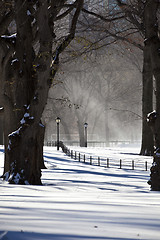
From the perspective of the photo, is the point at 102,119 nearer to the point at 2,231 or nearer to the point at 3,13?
the point at 3,13

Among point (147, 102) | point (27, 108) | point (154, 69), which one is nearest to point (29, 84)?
point (27, 108)

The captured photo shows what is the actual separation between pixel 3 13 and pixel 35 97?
16.2 feet

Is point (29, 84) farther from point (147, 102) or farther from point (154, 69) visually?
point (147, 102)

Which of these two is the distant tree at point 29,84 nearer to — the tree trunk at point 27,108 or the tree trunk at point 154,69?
the tree trunk at point 27,108

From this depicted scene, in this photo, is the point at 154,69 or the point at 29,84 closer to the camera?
the point at 154,69

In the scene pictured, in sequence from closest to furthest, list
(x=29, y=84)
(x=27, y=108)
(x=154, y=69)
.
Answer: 1. (x=154, y=69)
2. (x=27, y=108)
3. (x=29, y=84)

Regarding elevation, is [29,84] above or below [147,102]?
below

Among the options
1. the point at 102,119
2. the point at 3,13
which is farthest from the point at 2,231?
the point at 102,119

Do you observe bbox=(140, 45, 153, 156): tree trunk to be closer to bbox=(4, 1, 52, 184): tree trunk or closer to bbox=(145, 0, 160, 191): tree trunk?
bbox=(4, 1, 52, 184): tree trunk

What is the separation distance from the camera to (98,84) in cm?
7581

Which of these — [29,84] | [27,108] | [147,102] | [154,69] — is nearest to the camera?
[154,69]

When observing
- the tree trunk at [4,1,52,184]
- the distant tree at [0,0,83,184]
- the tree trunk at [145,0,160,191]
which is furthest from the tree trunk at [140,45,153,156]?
the tree trunk at [145,0,160,191]

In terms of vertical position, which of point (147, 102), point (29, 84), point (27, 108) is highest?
point (147, 102)

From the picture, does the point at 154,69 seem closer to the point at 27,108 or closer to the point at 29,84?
the point at 27,108
